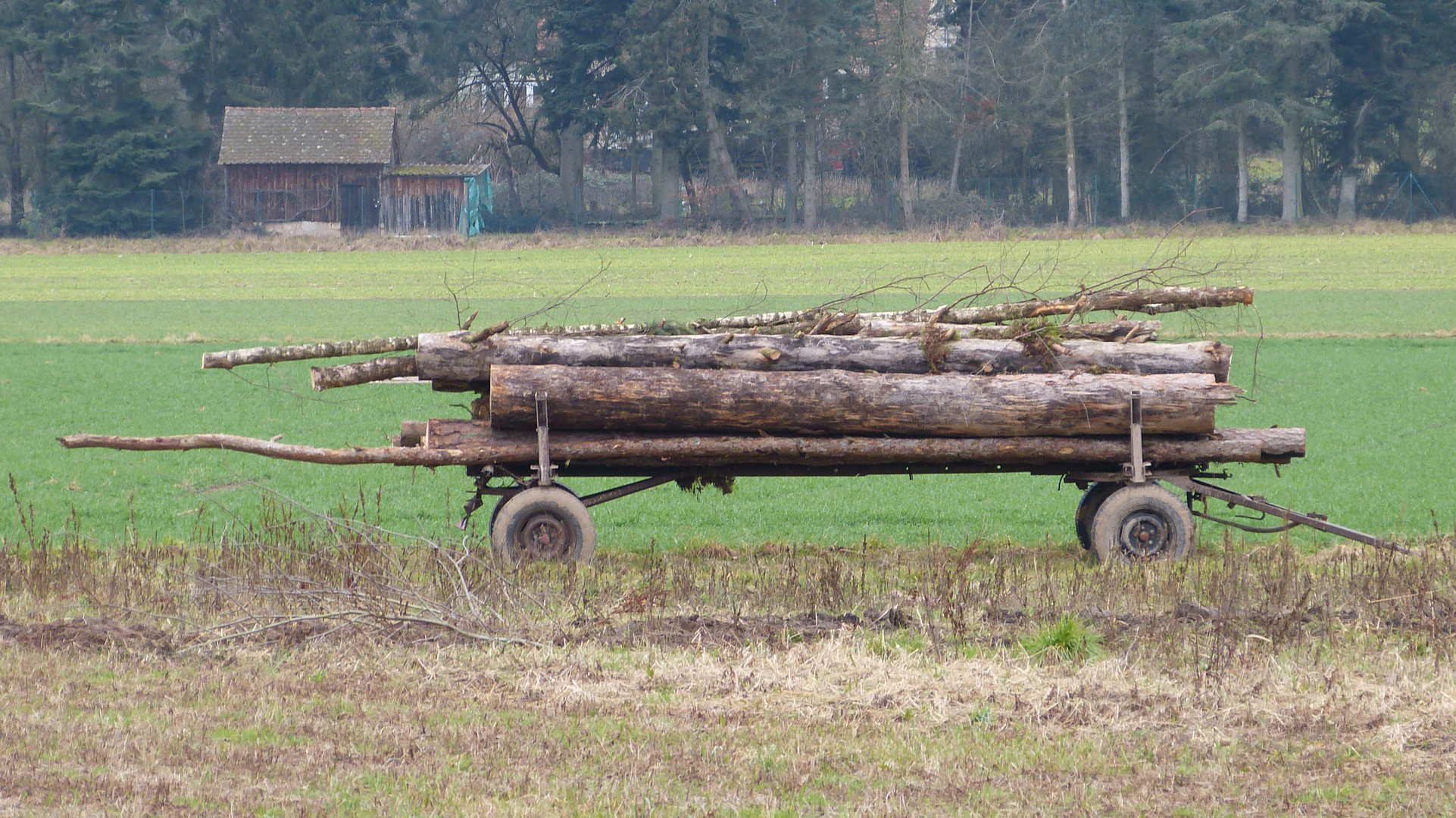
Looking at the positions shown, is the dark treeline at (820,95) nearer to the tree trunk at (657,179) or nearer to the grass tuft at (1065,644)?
the tree trunk at (657,179)

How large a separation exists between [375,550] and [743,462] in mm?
2309

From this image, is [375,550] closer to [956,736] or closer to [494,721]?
[494,721]

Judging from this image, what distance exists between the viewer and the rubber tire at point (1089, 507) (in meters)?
9.62

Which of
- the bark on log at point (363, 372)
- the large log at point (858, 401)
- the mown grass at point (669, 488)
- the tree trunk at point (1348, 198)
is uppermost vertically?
the tree trunk at point (1348, 198)

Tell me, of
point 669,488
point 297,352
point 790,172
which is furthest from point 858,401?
point 790,172

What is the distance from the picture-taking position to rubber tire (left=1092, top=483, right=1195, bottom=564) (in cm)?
920

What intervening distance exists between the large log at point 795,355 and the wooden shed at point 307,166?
56581 mm

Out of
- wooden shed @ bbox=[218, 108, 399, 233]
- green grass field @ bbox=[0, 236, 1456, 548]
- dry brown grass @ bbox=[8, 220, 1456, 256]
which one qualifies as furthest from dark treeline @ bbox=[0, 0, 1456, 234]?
green grass field @ bbox=[0, 236, 1456, 548]

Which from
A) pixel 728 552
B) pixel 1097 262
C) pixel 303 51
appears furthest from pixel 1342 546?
pixel 303 51

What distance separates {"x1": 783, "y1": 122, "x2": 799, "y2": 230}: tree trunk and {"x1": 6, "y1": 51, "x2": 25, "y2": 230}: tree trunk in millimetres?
34573

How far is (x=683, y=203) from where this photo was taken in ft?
226

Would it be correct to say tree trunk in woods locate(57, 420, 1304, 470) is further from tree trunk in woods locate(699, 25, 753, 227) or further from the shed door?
the shed door

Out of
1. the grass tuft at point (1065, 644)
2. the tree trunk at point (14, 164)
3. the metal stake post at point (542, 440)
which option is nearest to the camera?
the grass tuft at point (1065, 644)

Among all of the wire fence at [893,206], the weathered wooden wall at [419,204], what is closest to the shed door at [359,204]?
the weathered wooden wall at [419,204]
